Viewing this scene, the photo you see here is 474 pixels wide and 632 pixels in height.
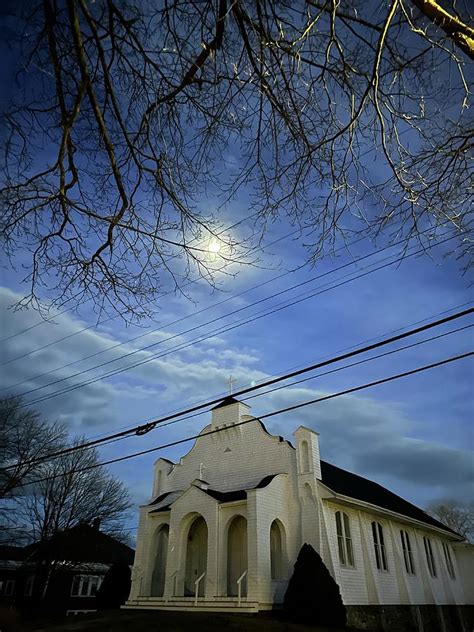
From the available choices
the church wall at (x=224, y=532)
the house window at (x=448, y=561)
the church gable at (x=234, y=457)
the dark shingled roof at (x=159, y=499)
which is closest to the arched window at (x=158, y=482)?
the church gable at (x=234, y=457)

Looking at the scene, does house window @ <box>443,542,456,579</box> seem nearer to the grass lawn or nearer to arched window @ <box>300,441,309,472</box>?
arched window @ <box>300,441,309,472</box>

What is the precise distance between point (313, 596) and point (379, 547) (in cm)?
662

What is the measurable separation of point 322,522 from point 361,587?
3.23 meters

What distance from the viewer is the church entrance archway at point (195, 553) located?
1884 centimetres

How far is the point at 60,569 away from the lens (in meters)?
30.0

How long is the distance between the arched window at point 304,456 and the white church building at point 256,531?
4cm

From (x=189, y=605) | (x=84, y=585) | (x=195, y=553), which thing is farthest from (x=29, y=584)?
(x=189, y=605)

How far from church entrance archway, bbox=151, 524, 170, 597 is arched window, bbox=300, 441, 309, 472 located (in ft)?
23.1

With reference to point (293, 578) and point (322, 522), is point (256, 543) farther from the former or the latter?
point (322, 522)

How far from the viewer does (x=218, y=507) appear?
17.7 m

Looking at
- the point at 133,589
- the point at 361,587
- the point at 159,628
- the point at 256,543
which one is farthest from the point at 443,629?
the point at 159,628

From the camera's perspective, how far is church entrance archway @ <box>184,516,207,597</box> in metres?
18.8

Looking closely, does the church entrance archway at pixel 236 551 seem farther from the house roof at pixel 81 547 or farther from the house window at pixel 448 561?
the house window at pixel 448 561

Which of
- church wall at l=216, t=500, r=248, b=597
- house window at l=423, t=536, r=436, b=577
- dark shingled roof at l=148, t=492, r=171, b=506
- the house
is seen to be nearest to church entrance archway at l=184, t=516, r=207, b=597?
church wall at l=216, t=500, r=248, b=597
